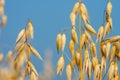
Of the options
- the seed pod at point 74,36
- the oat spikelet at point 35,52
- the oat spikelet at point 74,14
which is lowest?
the oat spikelet at point 35,52

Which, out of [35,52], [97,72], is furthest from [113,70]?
[35,52]

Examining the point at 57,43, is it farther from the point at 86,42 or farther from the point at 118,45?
the point at 118,45

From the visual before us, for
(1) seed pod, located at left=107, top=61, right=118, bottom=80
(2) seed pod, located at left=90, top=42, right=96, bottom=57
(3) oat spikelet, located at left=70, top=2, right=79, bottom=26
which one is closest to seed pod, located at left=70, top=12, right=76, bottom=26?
(3) oat spikelet, located at left=70, top=2, right=79, bottom=26

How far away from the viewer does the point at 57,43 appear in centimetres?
97

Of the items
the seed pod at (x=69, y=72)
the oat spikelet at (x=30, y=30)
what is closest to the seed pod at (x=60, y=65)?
the seed pod at (x=69, y=72)

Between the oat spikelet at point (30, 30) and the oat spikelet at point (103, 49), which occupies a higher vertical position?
the oat spikelet at point (30, 30)

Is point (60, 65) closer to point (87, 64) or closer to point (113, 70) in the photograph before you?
point (87, 64)

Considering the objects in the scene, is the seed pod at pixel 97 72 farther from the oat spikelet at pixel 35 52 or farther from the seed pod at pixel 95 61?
the oat spikelet at pixel 35 52

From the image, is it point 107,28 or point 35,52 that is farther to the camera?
point 107,28

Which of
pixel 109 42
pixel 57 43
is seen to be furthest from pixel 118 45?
pixel 57 43

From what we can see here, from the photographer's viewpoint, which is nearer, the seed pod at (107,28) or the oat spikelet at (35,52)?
the oat spikelet at (35,52)

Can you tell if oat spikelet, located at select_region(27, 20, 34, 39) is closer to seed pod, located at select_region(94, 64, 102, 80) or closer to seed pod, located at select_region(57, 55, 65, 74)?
seed pod, located at select_region(57, 55, 65, 74)

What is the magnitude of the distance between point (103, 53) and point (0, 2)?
1.57 feet

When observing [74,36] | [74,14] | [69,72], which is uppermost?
[74,14]
